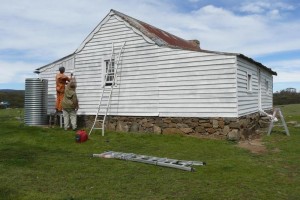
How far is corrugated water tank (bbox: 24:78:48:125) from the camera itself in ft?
56.8

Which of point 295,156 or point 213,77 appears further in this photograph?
point 213,77

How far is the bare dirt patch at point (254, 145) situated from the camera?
39.6ft

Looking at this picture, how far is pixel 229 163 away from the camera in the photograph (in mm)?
9773

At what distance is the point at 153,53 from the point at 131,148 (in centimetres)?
512

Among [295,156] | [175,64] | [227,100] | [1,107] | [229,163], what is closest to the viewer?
[229,163]

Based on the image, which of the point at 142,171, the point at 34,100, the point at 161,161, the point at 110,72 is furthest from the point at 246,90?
the point at 34,100

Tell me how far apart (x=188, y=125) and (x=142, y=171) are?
6071 mm

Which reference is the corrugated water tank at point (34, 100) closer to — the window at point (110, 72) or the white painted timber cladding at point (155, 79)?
the white painted timber cladding at point (155, 79)

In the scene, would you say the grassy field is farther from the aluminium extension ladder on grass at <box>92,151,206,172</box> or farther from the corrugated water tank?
the corrugated water tank

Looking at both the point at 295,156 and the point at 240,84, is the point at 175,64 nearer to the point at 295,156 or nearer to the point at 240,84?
the point at 240,84

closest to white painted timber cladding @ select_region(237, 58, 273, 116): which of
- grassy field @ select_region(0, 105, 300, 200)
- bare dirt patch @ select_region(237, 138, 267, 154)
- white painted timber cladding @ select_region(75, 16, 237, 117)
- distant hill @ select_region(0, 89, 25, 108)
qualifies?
white painted timber cladding @ select_region(75, 16, 237, 117)

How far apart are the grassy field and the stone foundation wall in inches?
24.2

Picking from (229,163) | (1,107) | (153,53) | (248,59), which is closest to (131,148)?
(229,163)

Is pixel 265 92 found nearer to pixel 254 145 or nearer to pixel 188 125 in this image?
pixel 188 125
